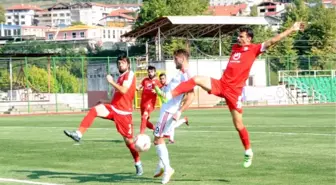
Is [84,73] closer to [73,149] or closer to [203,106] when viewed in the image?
[203,106]

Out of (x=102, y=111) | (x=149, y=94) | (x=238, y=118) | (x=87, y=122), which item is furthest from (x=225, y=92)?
(x=149, y=94)

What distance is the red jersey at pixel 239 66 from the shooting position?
13.4 m

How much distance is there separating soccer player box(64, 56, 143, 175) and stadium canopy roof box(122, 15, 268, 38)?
51323mm

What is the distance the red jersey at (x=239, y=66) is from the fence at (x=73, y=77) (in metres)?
39.8

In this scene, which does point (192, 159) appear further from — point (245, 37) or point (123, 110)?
point (245, 37)

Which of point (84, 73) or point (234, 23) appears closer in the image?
point (84, 73)

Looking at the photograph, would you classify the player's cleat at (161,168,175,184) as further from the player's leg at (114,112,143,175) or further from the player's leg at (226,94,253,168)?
the player's leg at (226,94,253,168)

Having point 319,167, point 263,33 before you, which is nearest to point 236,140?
point 319,167

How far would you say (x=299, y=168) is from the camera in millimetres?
14039

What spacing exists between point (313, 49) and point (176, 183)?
90.9m

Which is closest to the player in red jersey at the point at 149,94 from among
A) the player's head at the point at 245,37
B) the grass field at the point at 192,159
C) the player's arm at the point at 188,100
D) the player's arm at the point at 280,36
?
the grass field at the point at 192,159

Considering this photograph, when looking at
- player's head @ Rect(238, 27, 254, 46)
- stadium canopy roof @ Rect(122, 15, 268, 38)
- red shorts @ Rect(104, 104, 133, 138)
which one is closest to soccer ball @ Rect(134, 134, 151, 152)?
red shorts @ Rect(104, 104, 133, 138)

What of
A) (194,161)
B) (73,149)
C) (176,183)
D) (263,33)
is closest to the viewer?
(176,183)

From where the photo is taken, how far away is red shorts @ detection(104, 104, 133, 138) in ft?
45.7
